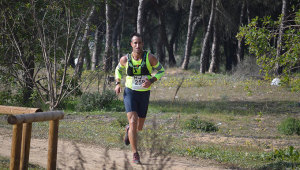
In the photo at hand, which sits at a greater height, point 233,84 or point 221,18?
point 221,18

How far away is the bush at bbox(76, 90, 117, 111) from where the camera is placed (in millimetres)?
14969

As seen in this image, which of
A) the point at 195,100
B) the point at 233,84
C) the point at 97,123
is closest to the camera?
the point at 97,123

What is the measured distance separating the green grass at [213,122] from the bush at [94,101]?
330 millimetres

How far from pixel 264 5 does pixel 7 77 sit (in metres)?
24.3

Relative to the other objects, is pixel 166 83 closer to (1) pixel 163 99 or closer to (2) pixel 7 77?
(1) pixel 163 99

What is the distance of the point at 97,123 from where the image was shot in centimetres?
1205

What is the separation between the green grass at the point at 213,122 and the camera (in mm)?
7820

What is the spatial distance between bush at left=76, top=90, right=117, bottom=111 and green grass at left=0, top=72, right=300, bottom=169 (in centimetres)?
33

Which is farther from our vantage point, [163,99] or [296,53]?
[163,99]

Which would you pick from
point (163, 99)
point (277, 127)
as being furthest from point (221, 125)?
point (163, 99)

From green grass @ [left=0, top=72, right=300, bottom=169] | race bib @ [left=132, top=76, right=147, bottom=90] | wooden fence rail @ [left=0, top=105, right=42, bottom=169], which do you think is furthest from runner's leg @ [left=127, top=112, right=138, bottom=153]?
wooden fence rail @ [left=0, top=105, right=42, bottom=169]

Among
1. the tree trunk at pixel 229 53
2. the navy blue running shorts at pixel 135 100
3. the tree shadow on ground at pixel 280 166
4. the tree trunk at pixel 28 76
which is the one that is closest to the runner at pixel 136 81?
the navy blue running shorts at pixel 135 100

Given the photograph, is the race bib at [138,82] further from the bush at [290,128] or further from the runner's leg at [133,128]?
the bush at [290,128]

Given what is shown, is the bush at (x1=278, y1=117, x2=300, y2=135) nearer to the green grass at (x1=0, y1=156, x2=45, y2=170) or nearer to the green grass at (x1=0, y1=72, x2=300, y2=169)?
the green grass at (x1=0, y1=72, x2=300, y2=169)
